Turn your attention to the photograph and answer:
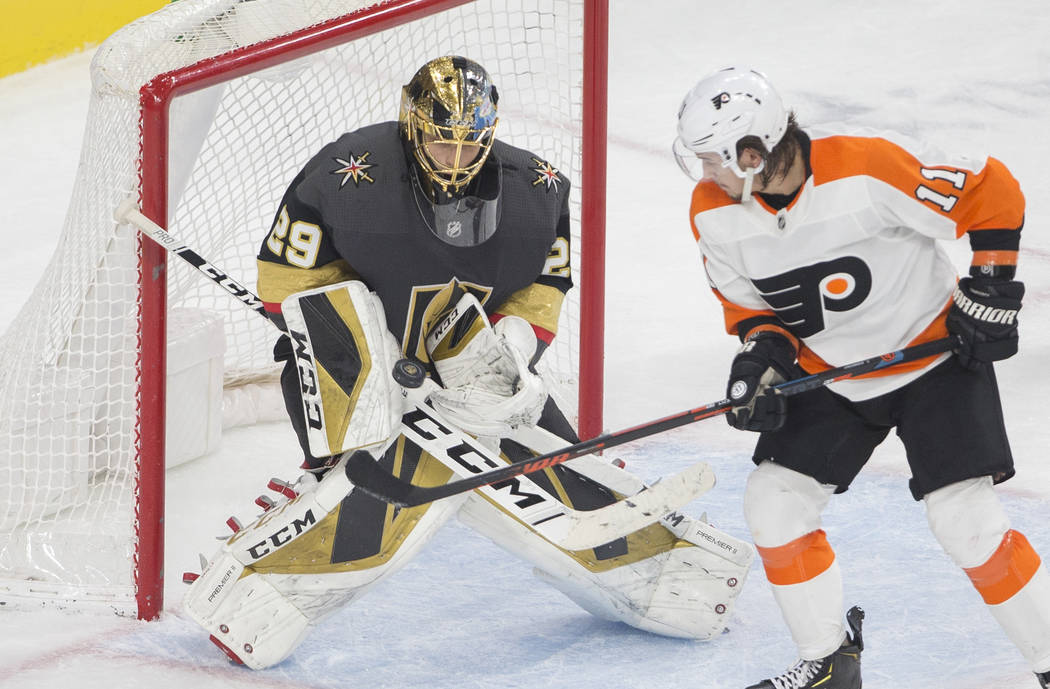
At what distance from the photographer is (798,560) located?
2.19 meters

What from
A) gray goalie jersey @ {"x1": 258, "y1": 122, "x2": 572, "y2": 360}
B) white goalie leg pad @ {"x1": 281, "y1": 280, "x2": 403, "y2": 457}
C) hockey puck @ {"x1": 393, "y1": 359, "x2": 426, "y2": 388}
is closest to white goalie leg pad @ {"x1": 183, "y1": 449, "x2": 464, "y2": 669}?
white goalie leg pad @ {"x1": 281, "y1": 280, "x2": 403, "y2": 457}

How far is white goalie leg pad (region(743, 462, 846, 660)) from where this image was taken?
86.0 inches

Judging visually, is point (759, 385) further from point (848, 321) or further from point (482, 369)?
point (482, 369)

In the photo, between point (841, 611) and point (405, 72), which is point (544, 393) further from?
point (405, 72)

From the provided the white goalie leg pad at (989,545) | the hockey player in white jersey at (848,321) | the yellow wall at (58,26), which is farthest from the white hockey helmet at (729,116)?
the yellow wall at (58,26)

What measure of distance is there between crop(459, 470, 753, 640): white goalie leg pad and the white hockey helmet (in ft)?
2.43

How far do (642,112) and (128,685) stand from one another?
3.31 metres

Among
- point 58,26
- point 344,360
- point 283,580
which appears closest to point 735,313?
point 344,360

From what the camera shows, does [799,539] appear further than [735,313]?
No

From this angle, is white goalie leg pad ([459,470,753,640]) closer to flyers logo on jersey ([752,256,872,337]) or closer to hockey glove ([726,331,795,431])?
hockey glove ([726,331,795,431])

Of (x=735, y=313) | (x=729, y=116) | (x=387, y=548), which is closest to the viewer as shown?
(x=729, y=116)

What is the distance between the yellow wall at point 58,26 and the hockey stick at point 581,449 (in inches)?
133

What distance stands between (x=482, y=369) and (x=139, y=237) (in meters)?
0.62

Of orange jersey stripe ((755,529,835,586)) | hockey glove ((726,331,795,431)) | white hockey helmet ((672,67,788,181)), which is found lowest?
orange jersey stripe ((755,529,835,586))
